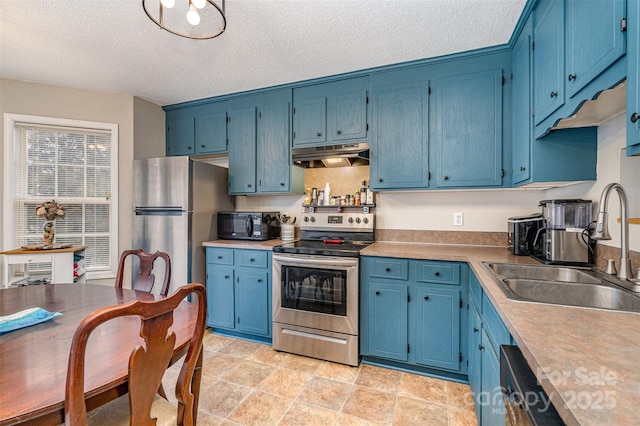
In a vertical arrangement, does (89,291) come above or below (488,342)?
above

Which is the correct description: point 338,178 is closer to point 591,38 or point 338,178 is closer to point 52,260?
point 591,38

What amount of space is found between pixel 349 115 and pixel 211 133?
5.45ft

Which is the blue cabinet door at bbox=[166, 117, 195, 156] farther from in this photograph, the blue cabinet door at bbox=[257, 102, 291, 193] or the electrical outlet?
the electrical outlet

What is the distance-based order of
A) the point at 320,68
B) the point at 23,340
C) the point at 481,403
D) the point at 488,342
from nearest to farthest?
1. the point at 23,340
2. the point at 488,342
3. the point at 481,403
4. the point at 320,68

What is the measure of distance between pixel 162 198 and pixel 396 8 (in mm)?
2645

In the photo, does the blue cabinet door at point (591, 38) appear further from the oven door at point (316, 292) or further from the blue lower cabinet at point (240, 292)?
the blue lower cabinet at point (240, 292)

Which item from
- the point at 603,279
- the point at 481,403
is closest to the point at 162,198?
the point at 481,403

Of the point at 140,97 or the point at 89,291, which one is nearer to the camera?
the point at 89,291

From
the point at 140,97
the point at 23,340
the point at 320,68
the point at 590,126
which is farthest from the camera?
the point at 140,97

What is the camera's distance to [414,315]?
7.18 ft

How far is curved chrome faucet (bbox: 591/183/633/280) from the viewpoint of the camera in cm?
121

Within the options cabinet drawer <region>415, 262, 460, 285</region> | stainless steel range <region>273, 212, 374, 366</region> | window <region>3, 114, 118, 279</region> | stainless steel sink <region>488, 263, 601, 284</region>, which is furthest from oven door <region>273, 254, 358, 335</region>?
window <region>3, 114, 118, 279</region>

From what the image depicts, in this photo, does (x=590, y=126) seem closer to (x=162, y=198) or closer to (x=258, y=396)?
(x=258, y=396)

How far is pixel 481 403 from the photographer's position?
4.87 ft
